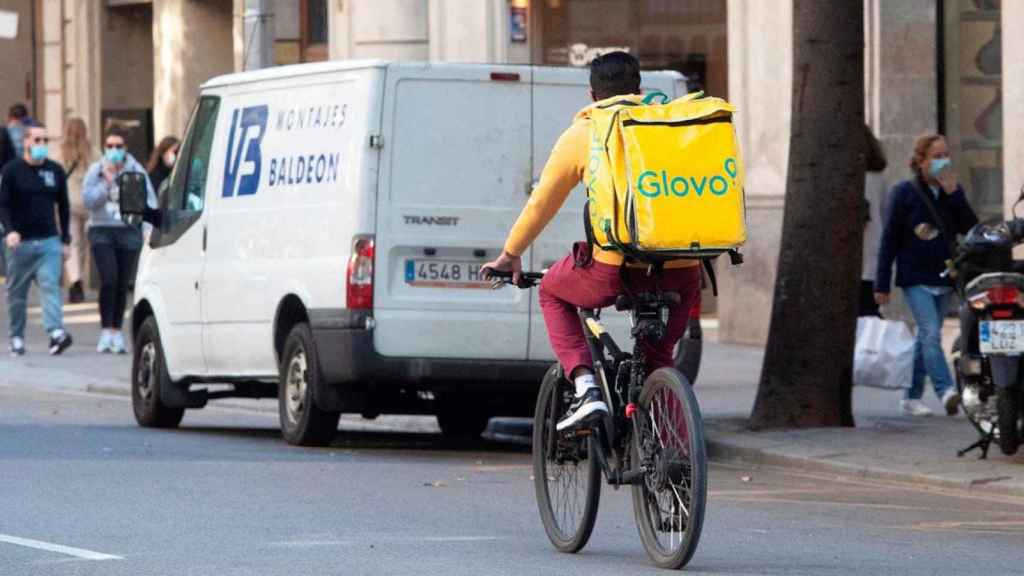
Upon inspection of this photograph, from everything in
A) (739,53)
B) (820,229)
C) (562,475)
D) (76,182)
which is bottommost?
(562,475)

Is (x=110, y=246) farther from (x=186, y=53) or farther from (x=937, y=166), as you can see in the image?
(x=937, y=166)

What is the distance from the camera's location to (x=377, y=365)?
1244 centimetres

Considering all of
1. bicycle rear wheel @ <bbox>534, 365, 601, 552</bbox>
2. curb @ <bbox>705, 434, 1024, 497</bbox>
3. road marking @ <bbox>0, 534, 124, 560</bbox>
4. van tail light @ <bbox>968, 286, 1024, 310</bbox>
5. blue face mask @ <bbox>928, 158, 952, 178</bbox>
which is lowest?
curb @ <bbox>705, 434, 1024, 497</bbox>

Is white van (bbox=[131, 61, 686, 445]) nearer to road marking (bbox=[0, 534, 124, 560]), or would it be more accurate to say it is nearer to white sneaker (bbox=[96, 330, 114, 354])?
road marking (bbox=[0, 534, 124, 560])

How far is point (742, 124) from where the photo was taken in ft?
69.1

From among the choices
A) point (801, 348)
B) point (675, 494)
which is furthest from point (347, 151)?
point (675, 494)

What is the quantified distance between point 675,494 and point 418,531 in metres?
1.46

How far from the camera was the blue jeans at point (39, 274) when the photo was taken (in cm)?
2059

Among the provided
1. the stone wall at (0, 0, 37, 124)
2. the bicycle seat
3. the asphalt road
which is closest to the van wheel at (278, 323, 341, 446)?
the asphalt road

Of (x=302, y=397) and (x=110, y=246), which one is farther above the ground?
(x=110, y=246)

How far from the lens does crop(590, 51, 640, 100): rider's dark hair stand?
8633 mm

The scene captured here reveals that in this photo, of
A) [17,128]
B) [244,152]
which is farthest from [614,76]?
[17,128]

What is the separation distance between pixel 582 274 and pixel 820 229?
16.6 feet

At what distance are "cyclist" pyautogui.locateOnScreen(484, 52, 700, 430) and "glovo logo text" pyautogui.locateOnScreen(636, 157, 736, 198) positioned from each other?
1.31ft
